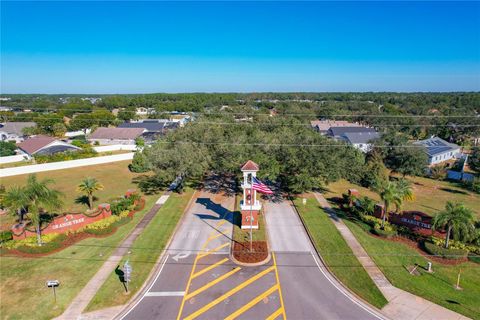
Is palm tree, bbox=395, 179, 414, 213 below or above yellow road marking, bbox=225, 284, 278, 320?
above

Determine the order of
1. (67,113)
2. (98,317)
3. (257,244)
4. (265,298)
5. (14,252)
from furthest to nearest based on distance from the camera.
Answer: (67,113) → (257,244) → (14,252) → (265,298) → (98,317)

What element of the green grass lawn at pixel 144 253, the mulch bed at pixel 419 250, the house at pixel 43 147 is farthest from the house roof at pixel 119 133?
the mulch bed at pixel 419 250

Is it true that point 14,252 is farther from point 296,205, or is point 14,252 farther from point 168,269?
point 296,205

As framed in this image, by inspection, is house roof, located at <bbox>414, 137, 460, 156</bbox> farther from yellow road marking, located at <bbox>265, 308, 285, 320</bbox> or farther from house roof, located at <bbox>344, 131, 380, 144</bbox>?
yellow road marking, located at <bbox>265, 308, 285, 320</bbox>

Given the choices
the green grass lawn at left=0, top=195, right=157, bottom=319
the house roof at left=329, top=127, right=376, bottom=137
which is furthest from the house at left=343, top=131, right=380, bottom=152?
the green grass lawn at left=0, top=195, right=157, bottom=319

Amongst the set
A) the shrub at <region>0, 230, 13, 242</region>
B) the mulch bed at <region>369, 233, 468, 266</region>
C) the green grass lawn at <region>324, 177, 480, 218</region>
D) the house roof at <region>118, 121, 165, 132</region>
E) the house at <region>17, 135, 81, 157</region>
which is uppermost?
the house roof at <region>118, 121, 165, 132</region>

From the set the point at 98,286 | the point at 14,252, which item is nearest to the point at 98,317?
the point at 98,286
